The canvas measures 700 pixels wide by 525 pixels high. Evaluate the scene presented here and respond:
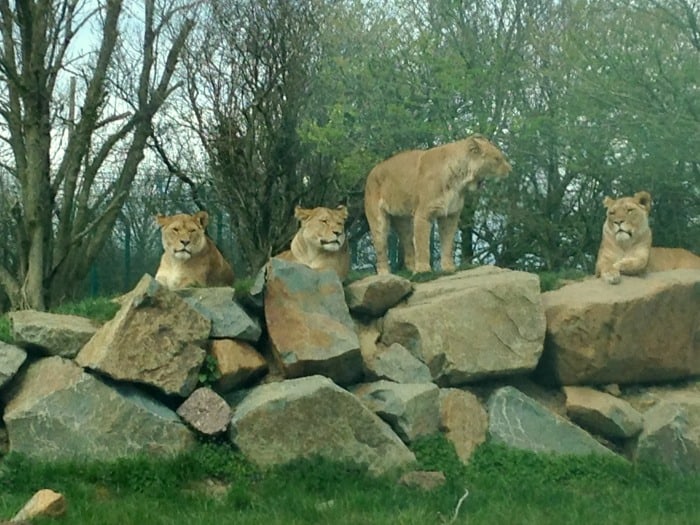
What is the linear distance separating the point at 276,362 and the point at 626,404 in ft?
10.6

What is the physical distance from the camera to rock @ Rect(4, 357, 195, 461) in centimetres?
923

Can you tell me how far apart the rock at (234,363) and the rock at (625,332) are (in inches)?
111

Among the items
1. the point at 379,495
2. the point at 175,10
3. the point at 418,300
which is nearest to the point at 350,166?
the point at 175,10

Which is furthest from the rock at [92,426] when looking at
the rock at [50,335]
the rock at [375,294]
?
the rock at [375,294]

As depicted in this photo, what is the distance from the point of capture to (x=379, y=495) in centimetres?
837

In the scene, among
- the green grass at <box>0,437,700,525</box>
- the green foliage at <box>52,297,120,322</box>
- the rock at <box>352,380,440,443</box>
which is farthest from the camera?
the green foliage at <box>52,297,120,322</box>

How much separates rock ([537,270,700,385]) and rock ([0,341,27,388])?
15.8 ft

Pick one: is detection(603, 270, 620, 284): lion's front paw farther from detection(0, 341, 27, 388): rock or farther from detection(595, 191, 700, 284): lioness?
detection(0, 341, 27, 388): rock

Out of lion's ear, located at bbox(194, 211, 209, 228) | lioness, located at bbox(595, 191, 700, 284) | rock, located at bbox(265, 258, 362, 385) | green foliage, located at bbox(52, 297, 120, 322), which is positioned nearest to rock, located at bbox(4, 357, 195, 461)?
rock, located at bbox(265, 258, 362, 385)

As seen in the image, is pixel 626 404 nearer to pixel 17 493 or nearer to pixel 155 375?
pixel 155 375

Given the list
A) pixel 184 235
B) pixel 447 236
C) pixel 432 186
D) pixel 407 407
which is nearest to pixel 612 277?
pixel 447 236

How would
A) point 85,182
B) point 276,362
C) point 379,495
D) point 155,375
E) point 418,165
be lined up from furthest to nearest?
1. point 85,182
2. point 418,165
3. point 276,362
4. point 155,375
5. point 379,495

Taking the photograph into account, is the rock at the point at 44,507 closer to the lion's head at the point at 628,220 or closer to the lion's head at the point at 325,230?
the lion's head at the point at 325,230

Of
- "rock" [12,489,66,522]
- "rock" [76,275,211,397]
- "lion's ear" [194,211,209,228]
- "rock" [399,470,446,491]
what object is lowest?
"rock" [399,470,446,491]
